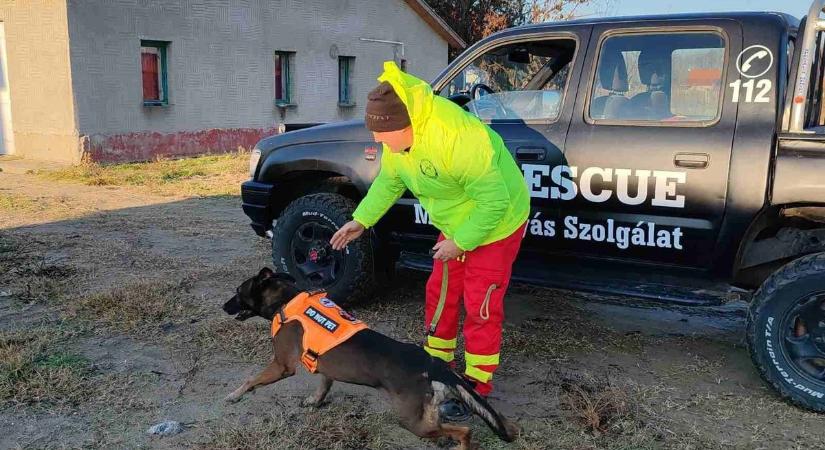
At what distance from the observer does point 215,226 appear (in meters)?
7.97

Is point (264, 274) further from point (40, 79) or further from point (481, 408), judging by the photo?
point (40, 79)

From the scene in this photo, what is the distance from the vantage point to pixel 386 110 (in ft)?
10.2

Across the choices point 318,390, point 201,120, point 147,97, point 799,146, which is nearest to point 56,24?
point 147,97

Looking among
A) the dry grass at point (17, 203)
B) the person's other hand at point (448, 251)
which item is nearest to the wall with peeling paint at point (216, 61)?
the dry grass at point (17, 203)

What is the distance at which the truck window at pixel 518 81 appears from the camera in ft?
14.5

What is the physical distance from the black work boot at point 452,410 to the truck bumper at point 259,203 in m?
2.76

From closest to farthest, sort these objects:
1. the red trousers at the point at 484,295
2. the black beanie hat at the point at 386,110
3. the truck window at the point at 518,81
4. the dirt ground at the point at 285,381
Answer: the black beanie hat at the point at 386,110 < the dirt ground at the point at 285,381 < the red trousers at the point at 484,295 < the truck window at the point at 518,81

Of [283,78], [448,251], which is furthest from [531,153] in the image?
[283,78]

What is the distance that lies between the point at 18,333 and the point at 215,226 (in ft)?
12.1

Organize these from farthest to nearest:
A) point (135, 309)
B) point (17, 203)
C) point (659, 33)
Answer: point (17, 203)
point (135, 309)
point (659, 33)

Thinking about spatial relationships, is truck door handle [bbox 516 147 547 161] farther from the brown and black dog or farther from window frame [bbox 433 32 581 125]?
the brown and black dog

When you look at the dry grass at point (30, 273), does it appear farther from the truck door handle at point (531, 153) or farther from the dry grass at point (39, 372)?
the truck door handle at point (531, 153)

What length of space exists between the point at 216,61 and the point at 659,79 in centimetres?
1324

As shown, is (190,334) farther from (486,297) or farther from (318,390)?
(486,297)
